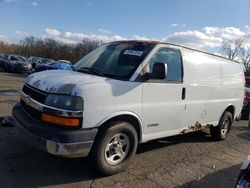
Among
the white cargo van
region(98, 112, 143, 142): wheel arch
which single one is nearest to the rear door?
the white cargo van

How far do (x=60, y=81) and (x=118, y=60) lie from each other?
3.89 feet

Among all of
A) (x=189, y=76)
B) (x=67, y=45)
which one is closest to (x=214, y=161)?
(x=189, y=76)

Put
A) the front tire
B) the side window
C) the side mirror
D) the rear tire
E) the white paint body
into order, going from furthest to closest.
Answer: the rear tire, the side window, the side mirror, the front tire, the white paint body

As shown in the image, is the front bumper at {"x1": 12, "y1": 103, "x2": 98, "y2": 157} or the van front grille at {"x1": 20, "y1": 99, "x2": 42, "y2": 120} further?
the van front grille at {"x1": 20, "y1": 99, "x2": 42, "y2": 120}

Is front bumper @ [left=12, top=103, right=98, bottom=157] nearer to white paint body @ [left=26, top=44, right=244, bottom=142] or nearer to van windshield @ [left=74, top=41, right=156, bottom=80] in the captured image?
white paint body @ [left=26, top=44, right=244, bottom=142]

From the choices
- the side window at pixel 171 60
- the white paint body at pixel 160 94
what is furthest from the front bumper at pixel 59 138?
the side window at pixel 171 60

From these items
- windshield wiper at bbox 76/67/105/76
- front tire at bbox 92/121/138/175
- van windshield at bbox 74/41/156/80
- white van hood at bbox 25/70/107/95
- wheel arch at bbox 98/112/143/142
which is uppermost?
van windshield at bbox 74/41/156/80

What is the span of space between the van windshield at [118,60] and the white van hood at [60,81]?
33 cm

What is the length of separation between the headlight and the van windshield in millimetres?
878

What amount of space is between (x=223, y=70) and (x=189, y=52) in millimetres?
1654

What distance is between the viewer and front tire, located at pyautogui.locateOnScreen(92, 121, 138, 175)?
4.48 meters

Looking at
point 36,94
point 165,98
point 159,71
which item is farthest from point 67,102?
point 165,98

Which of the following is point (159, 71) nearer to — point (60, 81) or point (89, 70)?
point (89, 70)

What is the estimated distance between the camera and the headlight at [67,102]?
13.7 feet
